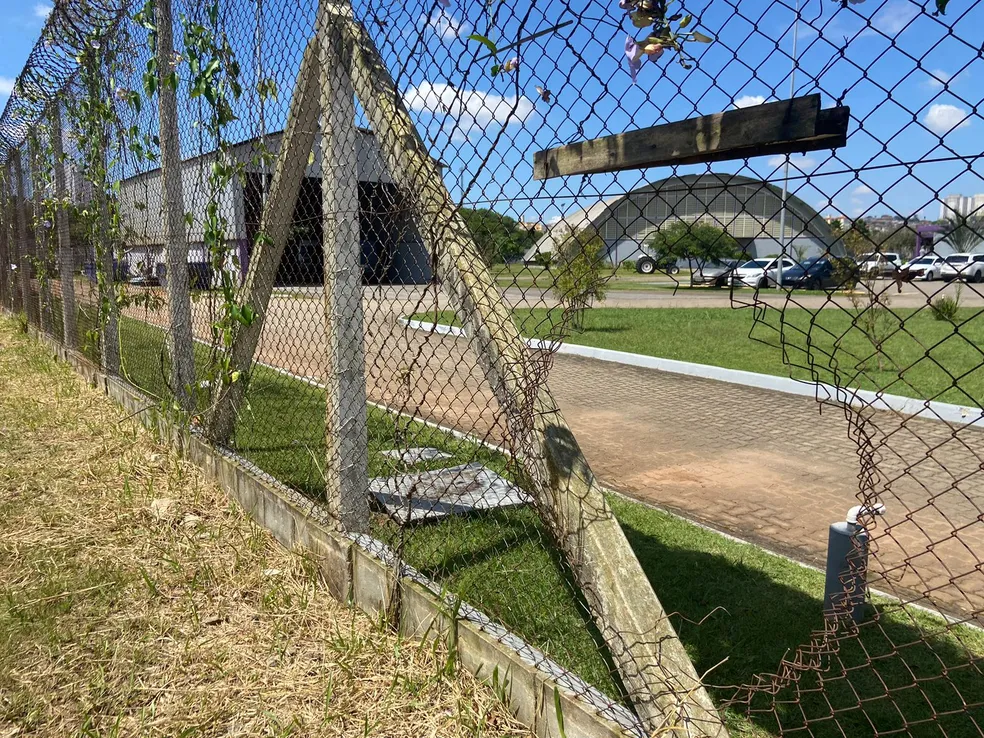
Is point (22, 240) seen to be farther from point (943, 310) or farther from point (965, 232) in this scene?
point (965, 232)

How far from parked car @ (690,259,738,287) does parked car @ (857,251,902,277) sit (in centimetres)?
24

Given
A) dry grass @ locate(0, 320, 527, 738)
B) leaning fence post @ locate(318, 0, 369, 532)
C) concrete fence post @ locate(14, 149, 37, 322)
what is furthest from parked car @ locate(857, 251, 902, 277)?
concrete fence post @ locate(14, 149, 37, 322)

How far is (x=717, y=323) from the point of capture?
14.6m

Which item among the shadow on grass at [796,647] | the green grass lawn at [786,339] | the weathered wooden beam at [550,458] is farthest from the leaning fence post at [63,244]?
the shadow on grass at [796,647]

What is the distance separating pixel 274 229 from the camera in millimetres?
3691

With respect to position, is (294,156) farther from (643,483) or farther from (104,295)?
(104,295)

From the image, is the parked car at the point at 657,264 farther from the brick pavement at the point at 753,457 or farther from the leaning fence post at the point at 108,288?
the leaning fence post at the point at 108,288

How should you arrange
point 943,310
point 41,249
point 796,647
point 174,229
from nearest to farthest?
1. point 943,310
2. point 796,647
3. point 174,229
4. point 41,249

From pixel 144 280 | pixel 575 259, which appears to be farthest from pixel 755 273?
pixel 144 280

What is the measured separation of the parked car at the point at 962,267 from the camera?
4.28ft

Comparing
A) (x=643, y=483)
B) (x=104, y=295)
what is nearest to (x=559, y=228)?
(x=643, y=483)

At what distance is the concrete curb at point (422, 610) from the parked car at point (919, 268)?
1301 mm

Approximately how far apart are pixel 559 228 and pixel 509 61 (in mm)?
494

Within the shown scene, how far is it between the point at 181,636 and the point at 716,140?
257 cm
